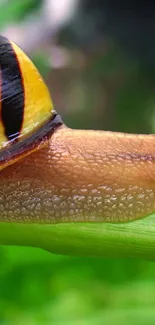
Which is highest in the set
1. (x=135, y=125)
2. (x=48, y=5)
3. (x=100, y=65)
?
(x=48, y=5)

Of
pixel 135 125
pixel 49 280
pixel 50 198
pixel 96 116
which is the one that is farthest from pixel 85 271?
pixel 96 116

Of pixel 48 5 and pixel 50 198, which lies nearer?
pixel 50 198

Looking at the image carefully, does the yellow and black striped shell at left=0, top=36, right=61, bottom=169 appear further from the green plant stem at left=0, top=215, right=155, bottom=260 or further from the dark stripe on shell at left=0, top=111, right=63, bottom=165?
the green plant stem at left=0, top=215, right=155, bottom=260

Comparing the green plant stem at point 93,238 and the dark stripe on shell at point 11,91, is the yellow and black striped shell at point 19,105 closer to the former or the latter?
the dark stripe on shell at point 11,91

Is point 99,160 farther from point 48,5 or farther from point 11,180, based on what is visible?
point 48,5

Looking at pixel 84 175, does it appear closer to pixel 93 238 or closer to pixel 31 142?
pixel 31 142

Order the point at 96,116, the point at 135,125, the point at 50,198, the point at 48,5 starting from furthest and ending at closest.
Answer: the point at 48,5
the point at 96,116
the point at 135,125
the point at 50,198
